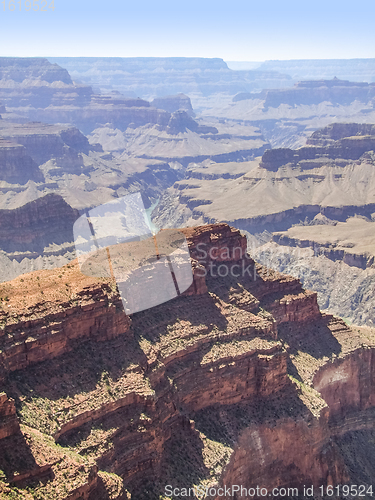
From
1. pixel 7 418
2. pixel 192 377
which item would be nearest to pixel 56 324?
pixel 7 418

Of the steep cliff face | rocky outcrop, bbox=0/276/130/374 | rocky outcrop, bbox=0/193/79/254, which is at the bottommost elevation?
rocky outcrop, bbox=0/193/79/254

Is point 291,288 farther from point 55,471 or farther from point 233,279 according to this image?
point 55,471

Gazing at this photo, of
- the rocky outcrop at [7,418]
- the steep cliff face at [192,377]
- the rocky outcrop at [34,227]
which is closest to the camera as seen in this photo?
the rocky outcrop at [7,418]

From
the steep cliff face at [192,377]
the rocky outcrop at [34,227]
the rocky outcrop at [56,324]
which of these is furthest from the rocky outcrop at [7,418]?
the rocky outcrop at [34,227]

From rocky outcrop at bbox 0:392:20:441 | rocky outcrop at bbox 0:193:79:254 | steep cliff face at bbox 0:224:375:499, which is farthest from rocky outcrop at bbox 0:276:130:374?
rocky outcrop at bbox 0:193:79:254

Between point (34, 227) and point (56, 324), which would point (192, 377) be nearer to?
point (56, 324)

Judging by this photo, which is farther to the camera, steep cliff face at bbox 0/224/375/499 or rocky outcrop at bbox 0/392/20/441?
steep cliff face at bbox 0/224/375/499

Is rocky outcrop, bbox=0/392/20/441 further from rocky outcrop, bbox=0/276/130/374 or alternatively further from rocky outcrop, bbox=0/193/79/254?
rocky outcrop, bbox=0/193/79/254

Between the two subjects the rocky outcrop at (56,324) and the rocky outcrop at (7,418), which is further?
the rocky outcrop at (56,324)

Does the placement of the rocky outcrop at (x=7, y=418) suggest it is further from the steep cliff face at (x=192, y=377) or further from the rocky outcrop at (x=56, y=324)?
the rocky outcrop at (x=56, y=324)
